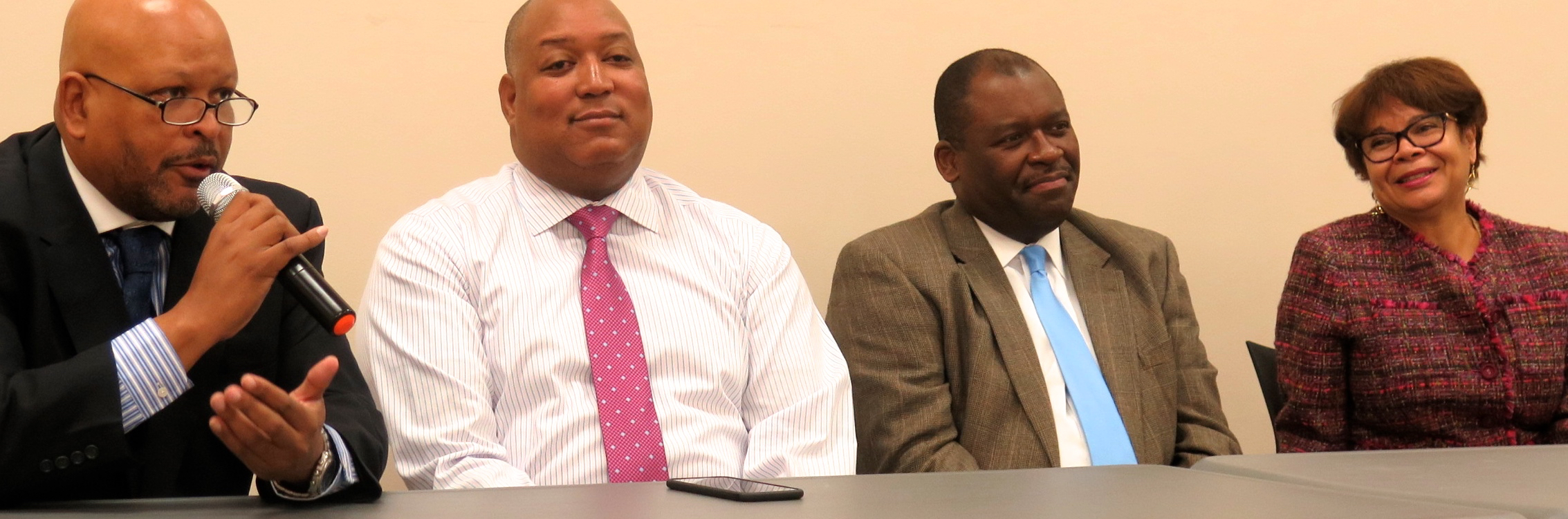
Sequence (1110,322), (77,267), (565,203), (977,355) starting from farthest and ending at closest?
(1110,322), (977,355), (565,203), (77,267)

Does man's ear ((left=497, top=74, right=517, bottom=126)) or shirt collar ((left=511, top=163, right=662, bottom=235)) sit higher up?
man's ear ((left=497, top=74, right=517, bottom=126))

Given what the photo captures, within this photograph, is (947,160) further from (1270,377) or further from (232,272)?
(232,272)

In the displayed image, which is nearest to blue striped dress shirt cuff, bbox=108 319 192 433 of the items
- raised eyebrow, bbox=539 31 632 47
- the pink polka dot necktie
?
the pink polka dot necktie

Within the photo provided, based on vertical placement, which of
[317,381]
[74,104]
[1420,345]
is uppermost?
[74,104]

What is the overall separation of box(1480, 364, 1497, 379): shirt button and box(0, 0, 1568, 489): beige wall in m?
0.75

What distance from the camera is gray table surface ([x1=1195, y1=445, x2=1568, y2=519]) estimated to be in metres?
1.22

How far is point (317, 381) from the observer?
4.40 feet

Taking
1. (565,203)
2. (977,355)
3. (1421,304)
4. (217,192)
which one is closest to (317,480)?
(217,192)

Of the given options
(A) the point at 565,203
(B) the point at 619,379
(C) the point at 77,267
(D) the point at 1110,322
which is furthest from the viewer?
(D) the point at 1110,322

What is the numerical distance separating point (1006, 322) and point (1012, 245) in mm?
215

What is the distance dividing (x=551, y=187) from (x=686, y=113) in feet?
2.26

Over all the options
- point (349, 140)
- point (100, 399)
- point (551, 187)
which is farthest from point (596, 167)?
point (100, 399)

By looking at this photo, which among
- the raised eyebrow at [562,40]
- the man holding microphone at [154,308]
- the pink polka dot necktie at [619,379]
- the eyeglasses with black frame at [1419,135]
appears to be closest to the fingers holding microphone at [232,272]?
the man holding microphone at [154,308]

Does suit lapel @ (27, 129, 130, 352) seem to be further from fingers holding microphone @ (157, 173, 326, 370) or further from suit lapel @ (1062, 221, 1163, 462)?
suit lapel @ (1062, 221, 1163, 462)
